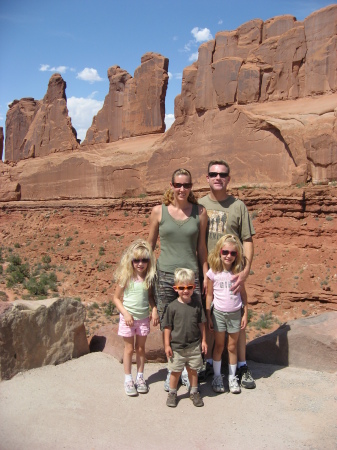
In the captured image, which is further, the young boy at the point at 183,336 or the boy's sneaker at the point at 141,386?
the boy's sneaker at the point at 141,386

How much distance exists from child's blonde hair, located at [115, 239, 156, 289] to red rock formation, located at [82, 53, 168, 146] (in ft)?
53.2

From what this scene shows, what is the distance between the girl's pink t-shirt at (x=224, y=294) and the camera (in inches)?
188

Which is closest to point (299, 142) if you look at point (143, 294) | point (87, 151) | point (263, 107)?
point (263, 107)

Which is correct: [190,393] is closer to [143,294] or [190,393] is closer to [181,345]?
[181,345]

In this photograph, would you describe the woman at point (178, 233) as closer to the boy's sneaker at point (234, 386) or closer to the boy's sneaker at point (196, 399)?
the boy's sneaker at point (196, 399)

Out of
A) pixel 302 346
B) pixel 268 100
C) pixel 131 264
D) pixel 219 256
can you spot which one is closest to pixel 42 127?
pixel 268 100

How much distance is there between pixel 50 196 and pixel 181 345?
21554 mm

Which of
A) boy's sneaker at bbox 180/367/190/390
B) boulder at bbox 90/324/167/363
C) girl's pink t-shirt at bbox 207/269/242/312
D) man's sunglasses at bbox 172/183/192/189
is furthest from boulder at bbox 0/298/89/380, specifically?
man's sunglasses at bbox 172/183/192/189

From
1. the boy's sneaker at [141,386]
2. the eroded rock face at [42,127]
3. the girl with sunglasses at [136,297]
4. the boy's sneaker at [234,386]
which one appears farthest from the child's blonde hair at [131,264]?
the eroded rock face at [42,127]

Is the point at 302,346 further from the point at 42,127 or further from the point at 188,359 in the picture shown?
the point at 42,127

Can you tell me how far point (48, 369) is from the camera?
5.29 m

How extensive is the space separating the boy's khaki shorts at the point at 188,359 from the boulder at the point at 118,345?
1.27 meters

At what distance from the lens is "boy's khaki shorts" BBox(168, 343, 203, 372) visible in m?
4.47

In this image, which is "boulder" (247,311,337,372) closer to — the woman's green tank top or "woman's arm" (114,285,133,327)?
the woman's green tank top
